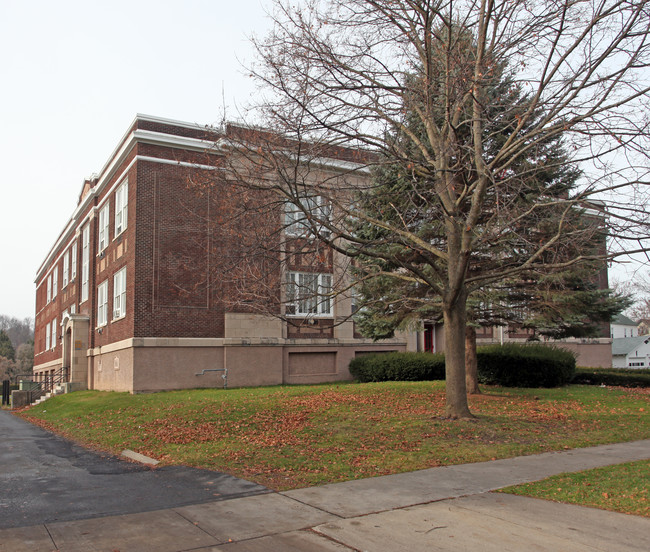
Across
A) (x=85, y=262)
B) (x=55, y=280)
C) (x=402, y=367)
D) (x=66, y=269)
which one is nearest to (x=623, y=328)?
(x=402, y=367)

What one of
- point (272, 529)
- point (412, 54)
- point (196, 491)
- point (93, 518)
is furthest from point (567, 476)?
point (412, 54)

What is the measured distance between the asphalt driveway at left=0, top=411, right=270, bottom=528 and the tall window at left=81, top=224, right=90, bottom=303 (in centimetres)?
2299

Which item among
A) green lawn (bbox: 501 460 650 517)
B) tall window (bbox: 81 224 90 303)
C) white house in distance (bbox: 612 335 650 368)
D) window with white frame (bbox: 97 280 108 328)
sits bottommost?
white house in distance (bbox: 612 335 650 368)

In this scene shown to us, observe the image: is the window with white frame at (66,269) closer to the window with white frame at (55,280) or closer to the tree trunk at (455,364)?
the window with white frame at (55,280)

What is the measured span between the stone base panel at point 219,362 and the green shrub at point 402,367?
1865 mm

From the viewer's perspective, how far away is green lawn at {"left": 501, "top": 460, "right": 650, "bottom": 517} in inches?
267

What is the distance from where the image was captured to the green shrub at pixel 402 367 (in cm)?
2492

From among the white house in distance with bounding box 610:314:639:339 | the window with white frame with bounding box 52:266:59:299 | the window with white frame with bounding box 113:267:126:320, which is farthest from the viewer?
the white house in distance with bounding box 610:314:639:339

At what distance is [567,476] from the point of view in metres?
8.32

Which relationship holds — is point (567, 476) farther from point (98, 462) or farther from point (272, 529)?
point (98, 462)

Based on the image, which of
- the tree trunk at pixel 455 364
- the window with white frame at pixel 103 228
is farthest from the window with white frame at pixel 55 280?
the tree trunk at pixel 455 364

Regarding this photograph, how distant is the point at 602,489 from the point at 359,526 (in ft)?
11.0

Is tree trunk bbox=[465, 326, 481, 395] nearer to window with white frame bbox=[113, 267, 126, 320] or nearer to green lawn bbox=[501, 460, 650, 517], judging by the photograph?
green lawn bbox=[501, 460, 650, 517]

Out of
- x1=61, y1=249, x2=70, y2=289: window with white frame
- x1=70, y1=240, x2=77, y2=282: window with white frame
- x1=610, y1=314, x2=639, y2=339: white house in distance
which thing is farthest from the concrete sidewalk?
x1=610, y1=314, x2=639, y2=339: white house in distance
